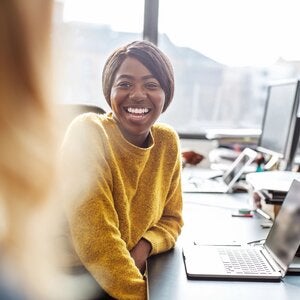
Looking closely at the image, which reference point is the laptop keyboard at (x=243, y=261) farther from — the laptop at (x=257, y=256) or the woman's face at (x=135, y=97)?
the woman's face at (x=135, y=97)

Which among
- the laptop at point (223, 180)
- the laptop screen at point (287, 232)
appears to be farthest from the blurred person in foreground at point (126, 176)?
the laptop at point (223, 180)

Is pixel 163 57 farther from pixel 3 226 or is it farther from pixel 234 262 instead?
pixel 3 226

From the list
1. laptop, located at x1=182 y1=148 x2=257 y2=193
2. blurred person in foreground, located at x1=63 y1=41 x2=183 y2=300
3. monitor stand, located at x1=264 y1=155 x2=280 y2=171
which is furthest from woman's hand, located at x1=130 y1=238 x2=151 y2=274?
monitor stand, located at x1=264 y1=155 x2=280 y2=171

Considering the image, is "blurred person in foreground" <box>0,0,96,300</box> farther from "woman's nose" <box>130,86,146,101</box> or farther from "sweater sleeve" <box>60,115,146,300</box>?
"woman's nose" <box>130,86,146,101</box>

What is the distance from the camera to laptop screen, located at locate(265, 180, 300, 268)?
0.91 meters

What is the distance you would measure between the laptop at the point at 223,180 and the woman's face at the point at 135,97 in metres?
0.83

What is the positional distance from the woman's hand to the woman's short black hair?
39cm

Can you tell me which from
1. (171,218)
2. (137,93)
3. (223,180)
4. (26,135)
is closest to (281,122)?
(223,180)

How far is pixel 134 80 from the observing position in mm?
964

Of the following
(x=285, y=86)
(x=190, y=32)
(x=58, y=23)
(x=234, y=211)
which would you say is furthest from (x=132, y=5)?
(x=58, y=23)

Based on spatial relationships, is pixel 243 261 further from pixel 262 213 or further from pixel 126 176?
pixel 262 213

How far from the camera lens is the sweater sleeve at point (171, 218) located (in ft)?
3.44

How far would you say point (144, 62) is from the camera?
0.96m

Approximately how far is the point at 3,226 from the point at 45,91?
16cm
